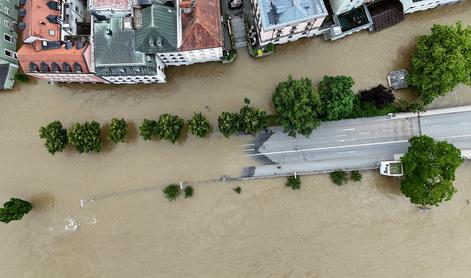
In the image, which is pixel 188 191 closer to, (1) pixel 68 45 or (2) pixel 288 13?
(1) pixel 68 45

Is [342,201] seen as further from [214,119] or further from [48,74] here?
[48,74]

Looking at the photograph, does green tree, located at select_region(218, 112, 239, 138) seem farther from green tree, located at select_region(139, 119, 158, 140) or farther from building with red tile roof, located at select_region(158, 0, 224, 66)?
green tree, located at select_region(139, 119, 158, 140)

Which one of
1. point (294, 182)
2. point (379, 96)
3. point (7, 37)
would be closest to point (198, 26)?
point (294, 182)

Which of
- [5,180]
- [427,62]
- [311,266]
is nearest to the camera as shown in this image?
[427,62]

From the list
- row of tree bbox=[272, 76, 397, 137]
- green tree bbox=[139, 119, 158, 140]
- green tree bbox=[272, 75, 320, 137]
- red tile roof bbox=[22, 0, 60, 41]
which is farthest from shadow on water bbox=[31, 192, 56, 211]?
green tree bbox=[272, 75, 320, 137]

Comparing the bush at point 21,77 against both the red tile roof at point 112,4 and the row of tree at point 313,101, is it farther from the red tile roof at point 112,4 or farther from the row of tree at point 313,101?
the row of tree at point 313,101

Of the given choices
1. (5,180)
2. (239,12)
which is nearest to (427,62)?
(239,12)
